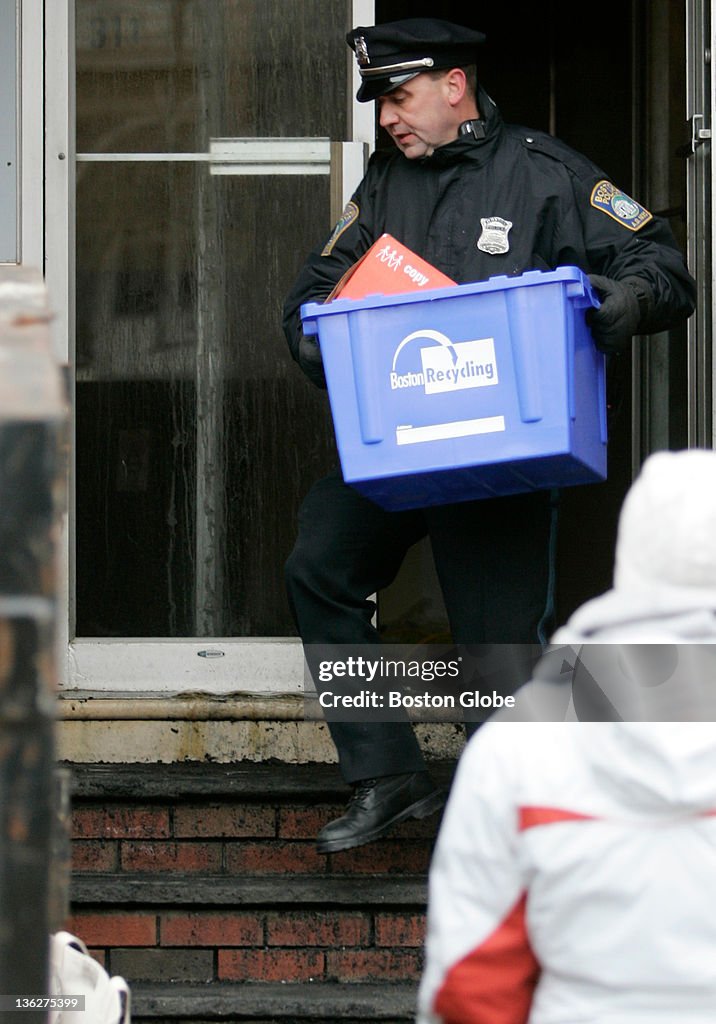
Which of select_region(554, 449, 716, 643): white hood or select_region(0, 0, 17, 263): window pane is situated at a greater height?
select_region(0, 0, 17, 263): window pane

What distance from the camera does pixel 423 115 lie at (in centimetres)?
393

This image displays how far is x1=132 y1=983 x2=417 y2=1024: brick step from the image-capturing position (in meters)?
3.63

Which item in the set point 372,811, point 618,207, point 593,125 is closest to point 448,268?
point 618,207

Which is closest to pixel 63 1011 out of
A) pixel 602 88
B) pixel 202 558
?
pixel 202 558

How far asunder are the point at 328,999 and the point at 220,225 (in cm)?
234

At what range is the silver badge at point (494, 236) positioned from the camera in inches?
151

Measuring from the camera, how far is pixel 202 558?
15.9 feet

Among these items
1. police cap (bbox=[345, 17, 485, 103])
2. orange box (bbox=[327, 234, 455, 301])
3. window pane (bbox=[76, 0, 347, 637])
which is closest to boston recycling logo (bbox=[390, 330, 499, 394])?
orange box (bbox=[327, 234, 455, 301])

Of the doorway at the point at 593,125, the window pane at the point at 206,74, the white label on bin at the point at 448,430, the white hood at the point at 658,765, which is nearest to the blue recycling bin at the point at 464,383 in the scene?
the white label on bin at the point at 448,430

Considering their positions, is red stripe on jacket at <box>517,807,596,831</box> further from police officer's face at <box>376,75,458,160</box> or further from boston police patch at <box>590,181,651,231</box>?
police officer's face at <box>376,75,458,160</box>

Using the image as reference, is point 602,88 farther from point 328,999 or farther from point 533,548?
point 328,999

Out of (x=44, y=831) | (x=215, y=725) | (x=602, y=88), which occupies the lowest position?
(x=215, y=725)

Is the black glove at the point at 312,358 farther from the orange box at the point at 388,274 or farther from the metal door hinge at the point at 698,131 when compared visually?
the metal door hinge at the point at 698,131

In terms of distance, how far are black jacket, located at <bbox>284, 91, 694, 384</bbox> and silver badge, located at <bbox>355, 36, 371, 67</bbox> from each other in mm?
268
